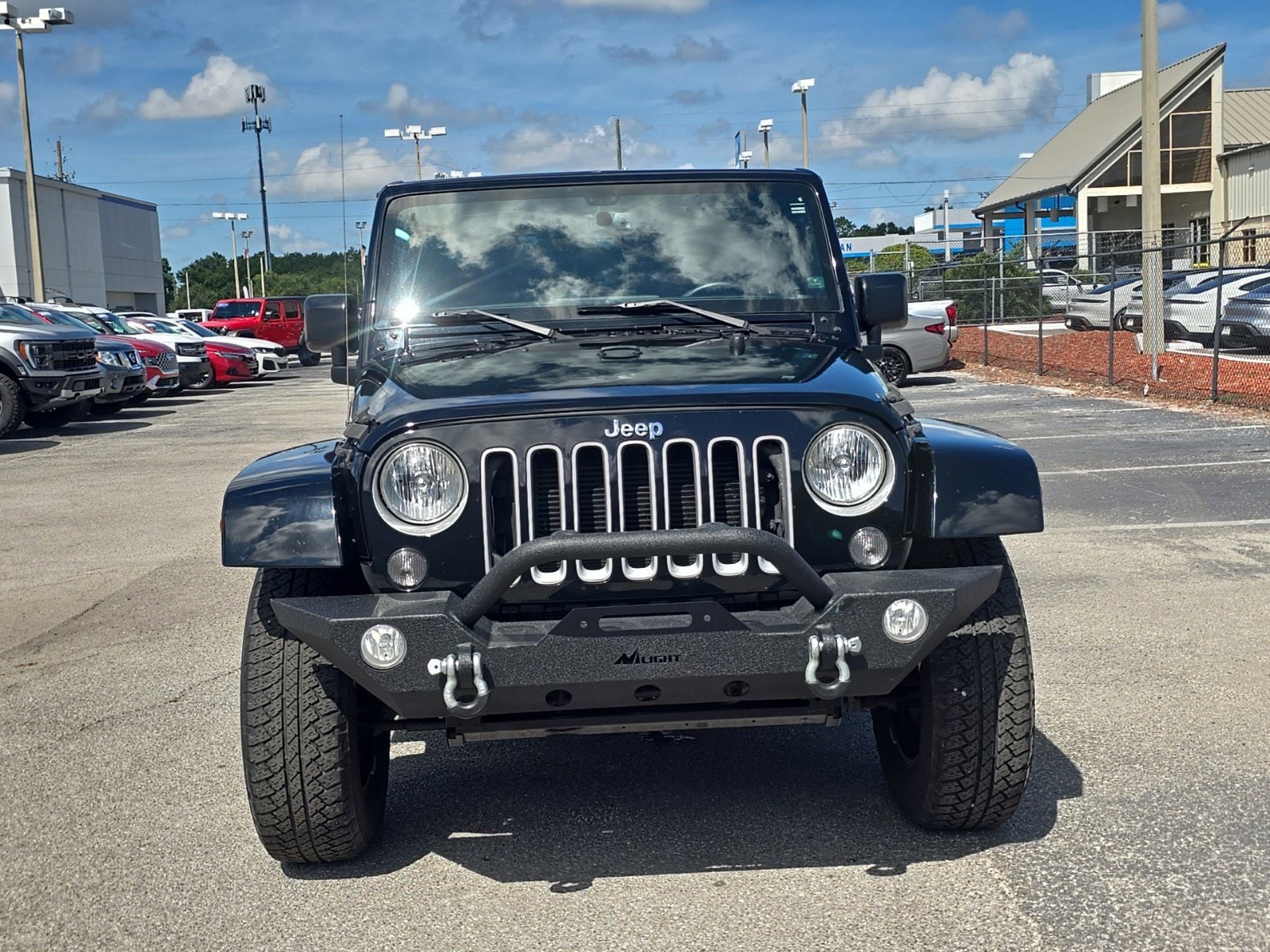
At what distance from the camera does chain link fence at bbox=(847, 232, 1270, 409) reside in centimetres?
1814

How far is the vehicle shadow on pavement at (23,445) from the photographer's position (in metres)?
16.4

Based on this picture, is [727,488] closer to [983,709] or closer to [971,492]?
[971,492]

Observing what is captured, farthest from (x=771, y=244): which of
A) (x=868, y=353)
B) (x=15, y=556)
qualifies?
(x=15, y=556)

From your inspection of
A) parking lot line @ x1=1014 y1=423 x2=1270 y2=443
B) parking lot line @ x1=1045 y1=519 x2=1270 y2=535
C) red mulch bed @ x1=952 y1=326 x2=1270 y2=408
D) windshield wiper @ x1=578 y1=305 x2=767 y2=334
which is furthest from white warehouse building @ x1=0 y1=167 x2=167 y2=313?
windshield wiper @ x1=578 y1=305 x2=767 y2=334

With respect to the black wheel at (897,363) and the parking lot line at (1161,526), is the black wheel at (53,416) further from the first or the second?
the parking lot line at (1161,526)

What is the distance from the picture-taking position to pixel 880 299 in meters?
4.97

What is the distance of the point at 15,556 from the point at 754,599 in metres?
7.06

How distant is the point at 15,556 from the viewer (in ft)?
30.5

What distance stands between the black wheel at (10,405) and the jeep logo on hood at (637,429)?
605 inches

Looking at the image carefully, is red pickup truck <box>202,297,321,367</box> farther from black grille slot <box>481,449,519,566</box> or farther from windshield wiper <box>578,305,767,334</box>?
black grille slot <box>481,449,519,566</box>

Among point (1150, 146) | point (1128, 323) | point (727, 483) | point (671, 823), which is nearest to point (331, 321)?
point (727, 483)

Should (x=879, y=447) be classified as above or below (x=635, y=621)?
Answer: above

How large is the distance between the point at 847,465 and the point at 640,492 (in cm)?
53

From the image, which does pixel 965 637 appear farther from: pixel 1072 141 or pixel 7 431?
pixel 1072 141
